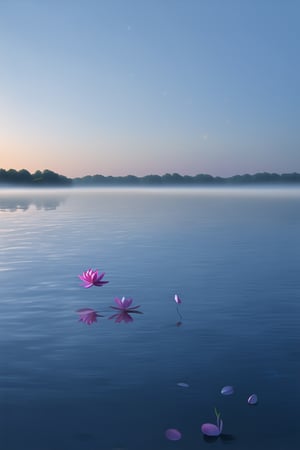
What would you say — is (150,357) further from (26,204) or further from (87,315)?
(26,204)

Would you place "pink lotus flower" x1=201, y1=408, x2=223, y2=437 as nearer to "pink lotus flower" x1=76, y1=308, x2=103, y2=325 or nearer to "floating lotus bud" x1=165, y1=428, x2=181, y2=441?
"floating lotus bud" x1=165, y1=428, x2=181, y2=441

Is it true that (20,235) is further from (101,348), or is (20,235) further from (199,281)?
(101,348)

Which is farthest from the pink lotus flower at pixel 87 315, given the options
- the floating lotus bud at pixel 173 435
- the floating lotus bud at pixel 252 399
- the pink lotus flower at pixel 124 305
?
the floating lotus bud at pixel 173 435

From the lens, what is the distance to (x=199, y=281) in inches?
642

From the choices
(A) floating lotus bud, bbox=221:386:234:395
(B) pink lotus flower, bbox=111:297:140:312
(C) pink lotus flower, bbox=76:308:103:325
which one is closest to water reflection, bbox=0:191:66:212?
(C) pink lotus flower, bbox=76:308:103:325

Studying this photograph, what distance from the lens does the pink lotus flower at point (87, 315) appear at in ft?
37.7

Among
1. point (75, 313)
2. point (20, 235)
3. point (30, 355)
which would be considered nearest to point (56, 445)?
point (30, 355)

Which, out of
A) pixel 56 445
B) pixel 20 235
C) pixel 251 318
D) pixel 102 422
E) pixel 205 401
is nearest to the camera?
pixel 56 445

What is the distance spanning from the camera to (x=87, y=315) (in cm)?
1202

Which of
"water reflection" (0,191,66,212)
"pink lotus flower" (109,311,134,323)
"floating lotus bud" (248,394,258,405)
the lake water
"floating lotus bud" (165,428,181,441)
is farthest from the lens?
"water reflection" (0,191,66,212)

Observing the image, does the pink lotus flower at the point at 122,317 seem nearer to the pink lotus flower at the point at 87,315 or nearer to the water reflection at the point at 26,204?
the pink lotus flower at the point at 87,315

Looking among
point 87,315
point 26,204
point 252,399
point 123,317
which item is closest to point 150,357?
point 252,399

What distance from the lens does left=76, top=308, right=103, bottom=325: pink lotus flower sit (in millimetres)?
11500

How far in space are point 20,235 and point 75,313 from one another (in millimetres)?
19548
